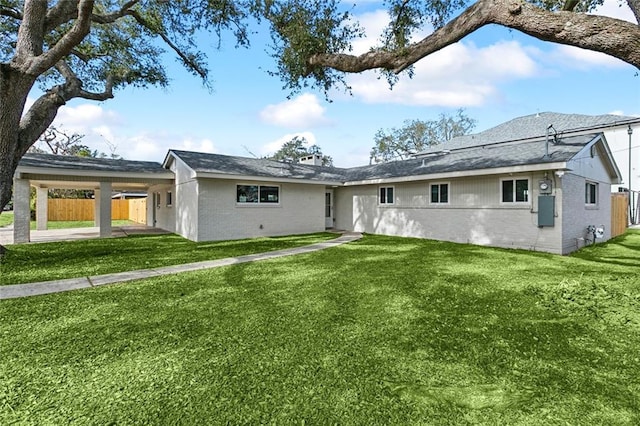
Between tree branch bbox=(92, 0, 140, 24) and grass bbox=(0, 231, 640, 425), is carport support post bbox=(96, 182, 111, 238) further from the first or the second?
grass bbox=(0, 231, 640, 425)

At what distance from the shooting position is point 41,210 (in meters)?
17.1

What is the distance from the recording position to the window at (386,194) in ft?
48.2

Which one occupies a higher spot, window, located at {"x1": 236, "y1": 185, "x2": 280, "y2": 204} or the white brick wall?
window, located at {"x1": 236, "y1": 185, "x2": 280, "y2": 204}

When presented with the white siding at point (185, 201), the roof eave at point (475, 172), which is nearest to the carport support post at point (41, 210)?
the white siding at point (185, 201)

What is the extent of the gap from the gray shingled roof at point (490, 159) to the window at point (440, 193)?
61cm

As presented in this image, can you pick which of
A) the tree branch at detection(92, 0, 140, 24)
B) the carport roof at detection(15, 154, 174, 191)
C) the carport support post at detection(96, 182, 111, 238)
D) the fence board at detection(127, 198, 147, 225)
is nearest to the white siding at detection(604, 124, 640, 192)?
the tree branch at detection(92, 0, 140, 24)

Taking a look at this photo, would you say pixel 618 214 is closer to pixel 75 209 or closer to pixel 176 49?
pixel 176 49

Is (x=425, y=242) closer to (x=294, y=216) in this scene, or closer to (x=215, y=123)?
(x=294, y=216)

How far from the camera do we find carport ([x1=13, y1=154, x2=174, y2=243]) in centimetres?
1162

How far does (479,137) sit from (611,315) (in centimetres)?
2287

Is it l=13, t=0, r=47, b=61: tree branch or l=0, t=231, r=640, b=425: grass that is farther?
l=13, t=0, r=47, b=61: tree branch

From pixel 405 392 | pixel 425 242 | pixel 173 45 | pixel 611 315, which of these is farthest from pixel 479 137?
pixel 405 392

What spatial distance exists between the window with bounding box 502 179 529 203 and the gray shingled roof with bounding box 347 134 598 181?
26.1 inches

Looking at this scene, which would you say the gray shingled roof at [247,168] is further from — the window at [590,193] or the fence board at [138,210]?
the fence board at [138,210]
